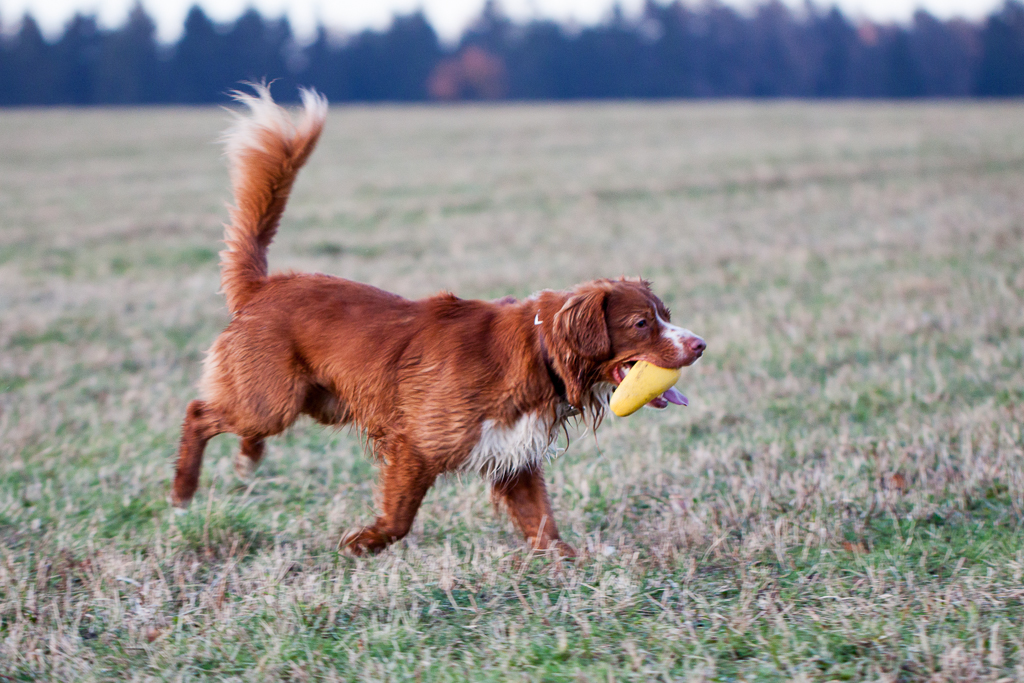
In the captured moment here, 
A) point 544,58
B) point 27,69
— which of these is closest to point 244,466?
point 27,69

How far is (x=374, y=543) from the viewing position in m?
3.59

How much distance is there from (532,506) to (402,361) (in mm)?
785

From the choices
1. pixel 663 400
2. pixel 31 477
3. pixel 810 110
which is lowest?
pixel 31 477

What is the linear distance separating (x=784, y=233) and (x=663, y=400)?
915cm

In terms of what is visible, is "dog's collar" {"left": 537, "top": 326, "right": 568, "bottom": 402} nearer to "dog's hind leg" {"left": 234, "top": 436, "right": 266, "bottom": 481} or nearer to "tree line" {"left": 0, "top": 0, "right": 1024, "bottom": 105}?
"dog's hind leg" {"left": 234, "top": 436, "right": 266, "bottom": 481}

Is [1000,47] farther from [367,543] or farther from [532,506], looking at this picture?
[367,543]

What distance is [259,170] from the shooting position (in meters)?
4.05

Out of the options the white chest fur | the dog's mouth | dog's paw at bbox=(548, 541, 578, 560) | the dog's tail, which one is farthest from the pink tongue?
the dog's tail

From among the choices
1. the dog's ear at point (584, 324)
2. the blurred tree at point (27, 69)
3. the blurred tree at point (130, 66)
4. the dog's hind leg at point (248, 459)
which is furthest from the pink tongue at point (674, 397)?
the blurred tree at point (27, 69)

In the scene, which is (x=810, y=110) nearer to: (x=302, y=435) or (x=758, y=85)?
(x=758, y=85)

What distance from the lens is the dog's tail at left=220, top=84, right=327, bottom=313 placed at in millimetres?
4008

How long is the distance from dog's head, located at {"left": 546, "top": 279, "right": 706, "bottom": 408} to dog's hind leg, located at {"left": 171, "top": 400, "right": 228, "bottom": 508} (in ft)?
5.42

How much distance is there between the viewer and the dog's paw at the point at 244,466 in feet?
14.2

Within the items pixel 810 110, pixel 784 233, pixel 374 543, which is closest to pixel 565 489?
pixel 374 543
